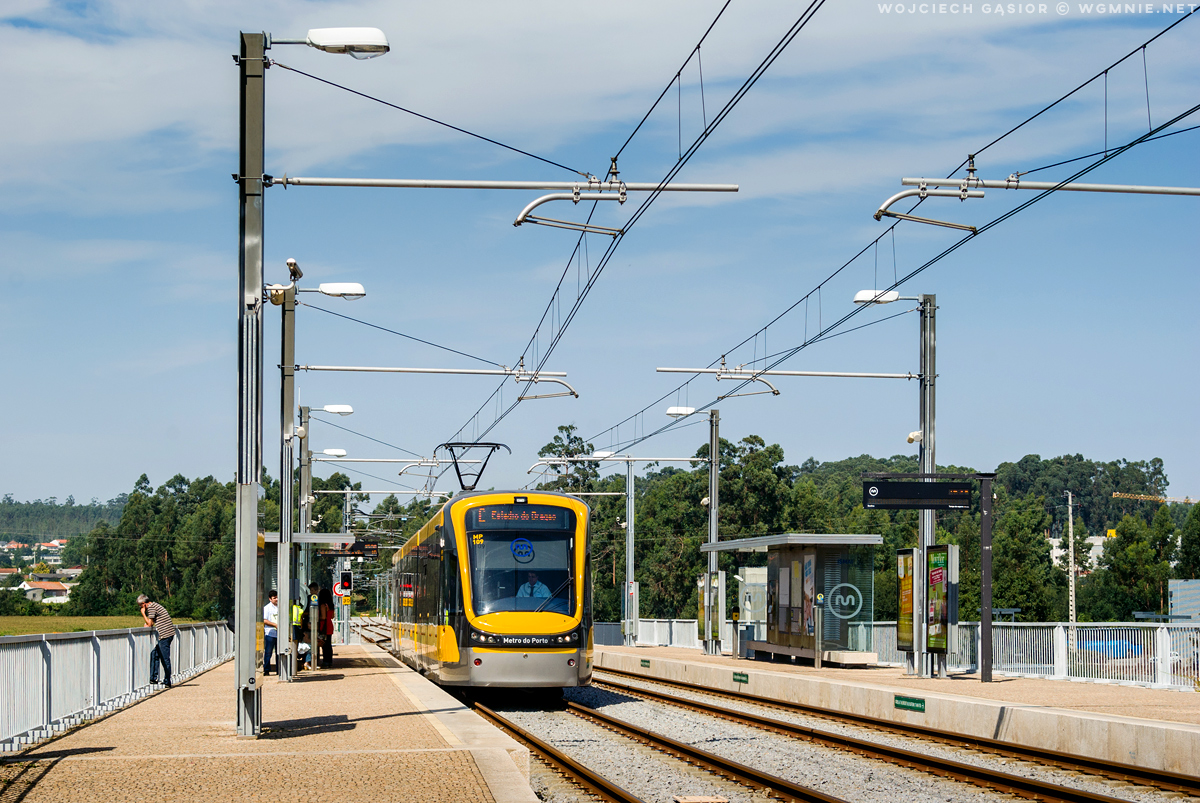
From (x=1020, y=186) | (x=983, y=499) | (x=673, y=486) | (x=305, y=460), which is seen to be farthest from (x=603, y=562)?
(x=1020, y=186)

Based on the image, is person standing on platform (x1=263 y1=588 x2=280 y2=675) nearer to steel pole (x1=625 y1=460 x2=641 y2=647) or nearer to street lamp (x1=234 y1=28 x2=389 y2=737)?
street lamp (x1=234 y1=28 x2=389 y2=737)

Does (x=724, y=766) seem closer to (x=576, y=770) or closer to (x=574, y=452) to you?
(x=576, y=770)

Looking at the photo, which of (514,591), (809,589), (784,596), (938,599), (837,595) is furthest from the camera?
(784,596)

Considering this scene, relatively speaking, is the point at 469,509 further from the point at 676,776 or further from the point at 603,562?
the point at 603,562

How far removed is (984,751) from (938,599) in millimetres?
9035

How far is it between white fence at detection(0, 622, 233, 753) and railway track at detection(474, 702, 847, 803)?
5.18 metres

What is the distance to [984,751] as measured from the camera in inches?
575

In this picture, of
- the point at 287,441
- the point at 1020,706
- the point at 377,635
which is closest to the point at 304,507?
the point at 287,441

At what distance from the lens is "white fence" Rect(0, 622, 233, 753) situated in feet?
43.9

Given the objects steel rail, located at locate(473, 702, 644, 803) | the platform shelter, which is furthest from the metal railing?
steel rail, located at locate(473, 702, 644, 803)

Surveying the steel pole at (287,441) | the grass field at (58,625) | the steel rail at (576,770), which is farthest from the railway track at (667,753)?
the grass field at (58,625)

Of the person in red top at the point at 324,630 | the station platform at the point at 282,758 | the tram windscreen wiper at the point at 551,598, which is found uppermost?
the tram windscreen wiper at the point at 551,598

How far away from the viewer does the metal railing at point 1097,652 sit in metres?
20.8

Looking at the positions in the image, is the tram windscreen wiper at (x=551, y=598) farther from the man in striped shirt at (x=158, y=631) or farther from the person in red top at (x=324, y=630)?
the person in red top at (x=324, y=630)
